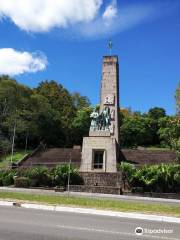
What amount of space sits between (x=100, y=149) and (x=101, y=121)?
9.55 feet

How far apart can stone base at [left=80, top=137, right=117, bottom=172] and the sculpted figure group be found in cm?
146

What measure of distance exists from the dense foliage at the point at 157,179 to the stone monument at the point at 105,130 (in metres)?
5.04

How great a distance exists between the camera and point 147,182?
2703 centimetres

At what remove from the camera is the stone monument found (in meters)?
33.5

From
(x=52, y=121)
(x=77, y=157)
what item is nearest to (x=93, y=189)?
(x=77, y=157)

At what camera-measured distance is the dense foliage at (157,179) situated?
27078 millimetres

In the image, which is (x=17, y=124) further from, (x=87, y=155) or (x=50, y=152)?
(x=87, y=155)

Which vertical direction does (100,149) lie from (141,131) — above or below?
below

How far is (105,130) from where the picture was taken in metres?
35.0

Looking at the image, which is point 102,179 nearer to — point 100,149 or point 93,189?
point 93,189

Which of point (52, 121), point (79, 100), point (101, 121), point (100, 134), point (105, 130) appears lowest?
point (100, 134)

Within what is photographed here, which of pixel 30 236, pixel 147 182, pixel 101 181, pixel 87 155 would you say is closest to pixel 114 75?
pixel 87 155

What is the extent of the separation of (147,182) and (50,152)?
20.9 m

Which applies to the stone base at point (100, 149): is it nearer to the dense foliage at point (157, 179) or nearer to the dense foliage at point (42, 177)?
the dense foliage at point (42, 177)
